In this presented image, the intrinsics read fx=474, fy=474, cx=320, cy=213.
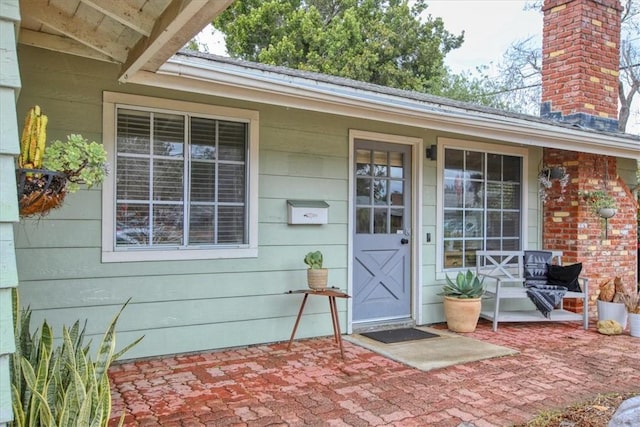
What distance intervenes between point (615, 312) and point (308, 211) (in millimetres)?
3480

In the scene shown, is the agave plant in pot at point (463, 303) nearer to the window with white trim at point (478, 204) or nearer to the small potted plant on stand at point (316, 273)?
the window with white trim at point (478, 204)

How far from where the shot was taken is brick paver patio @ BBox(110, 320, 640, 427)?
273cm

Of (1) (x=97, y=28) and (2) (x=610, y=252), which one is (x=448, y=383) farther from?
(2) (x=610, y=252)

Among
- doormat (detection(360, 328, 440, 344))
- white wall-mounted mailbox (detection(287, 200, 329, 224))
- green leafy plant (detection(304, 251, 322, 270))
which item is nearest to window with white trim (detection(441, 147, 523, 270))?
doormat (detection(360, 328, 440, 344))

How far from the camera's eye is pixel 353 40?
541 inches

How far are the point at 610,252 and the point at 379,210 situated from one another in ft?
10.7

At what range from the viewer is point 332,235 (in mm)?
4508

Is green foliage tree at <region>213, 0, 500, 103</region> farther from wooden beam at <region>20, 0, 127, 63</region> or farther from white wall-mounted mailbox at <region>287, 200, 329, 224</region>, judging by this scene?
wooden beam at <region>20, 0, 127, 63</region>

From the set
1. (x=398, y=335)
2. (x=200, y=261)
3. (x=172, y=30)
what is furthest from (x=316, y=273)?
(x=172, y=30)

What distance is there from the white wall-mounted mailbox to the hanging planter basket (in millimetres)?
2410

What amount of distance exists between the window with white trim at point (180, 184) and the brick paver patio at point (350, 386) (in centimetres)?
91

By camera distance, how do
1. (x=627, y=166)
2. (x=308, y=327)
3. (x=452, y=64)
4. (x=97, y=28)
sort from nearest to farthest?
1. (x=97, y=28)
2. (x=308, y=327)
3. (x=627, y=166)
4. (x=452, y=64)

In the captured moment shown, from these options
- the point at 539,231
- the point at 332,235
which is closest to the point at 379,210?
the point at 332,235

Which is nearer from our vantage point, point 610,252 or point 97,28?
point 97,28
